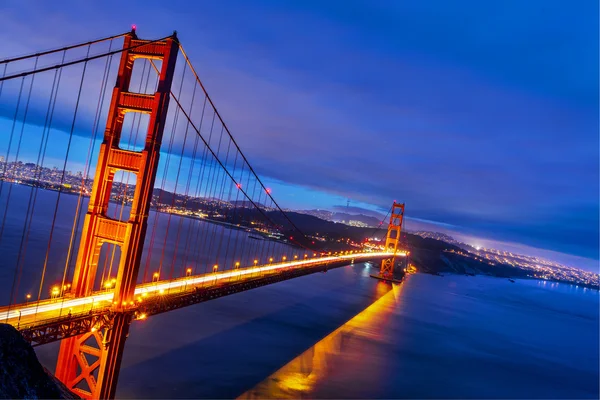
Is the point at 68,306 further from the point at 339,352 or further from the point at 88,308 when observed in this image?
the point at 339,352

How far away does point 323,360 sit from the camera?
19.6m

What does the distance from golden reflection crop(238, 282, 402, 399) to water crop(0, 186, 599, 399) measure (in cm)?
6

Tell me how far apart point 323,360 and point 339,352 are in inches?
79.6

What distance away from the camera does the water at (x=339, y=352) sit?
1603cm

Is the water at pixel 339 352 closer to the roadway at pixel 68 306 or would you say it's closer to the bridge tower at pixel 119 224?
the roadway at pixel 68 306

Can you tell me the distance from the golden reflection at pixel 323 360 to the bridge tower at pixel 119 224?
6375 mm

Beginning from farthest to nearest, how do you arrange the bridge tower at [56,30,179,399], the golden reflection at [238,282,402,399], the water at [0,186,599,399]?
the water at [0,186,599,399]
the golden reflection at [238,282,402,399]
the bridge tower at [56,30,179,399]

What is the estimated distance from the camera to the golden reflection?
1523 centimetres

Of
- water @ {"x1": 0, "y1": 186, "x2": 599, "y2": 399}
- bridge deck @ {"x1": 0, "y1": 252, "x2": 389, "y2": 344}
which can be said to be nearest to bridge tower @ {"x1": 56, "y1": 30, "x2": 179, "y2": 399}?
bridge deck @ {"x1": 0, "y1": 252, "x2": 389, "y2": 344}

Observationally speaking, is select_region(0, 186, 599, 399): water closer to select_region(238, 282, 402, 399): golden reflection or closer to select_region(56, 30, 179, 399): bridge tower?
select_region(238, 282, 402, 399): golden reflection

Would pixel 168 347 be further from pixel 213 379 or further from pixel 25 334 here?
pixel 25 334

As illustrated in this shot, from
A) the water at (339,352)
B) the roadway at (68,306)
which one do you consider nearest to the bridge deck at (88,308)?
the roadway at (68,306)

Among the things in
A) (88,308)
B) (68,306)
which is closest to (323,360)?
(88,308)

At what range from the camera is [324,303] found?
115ft
